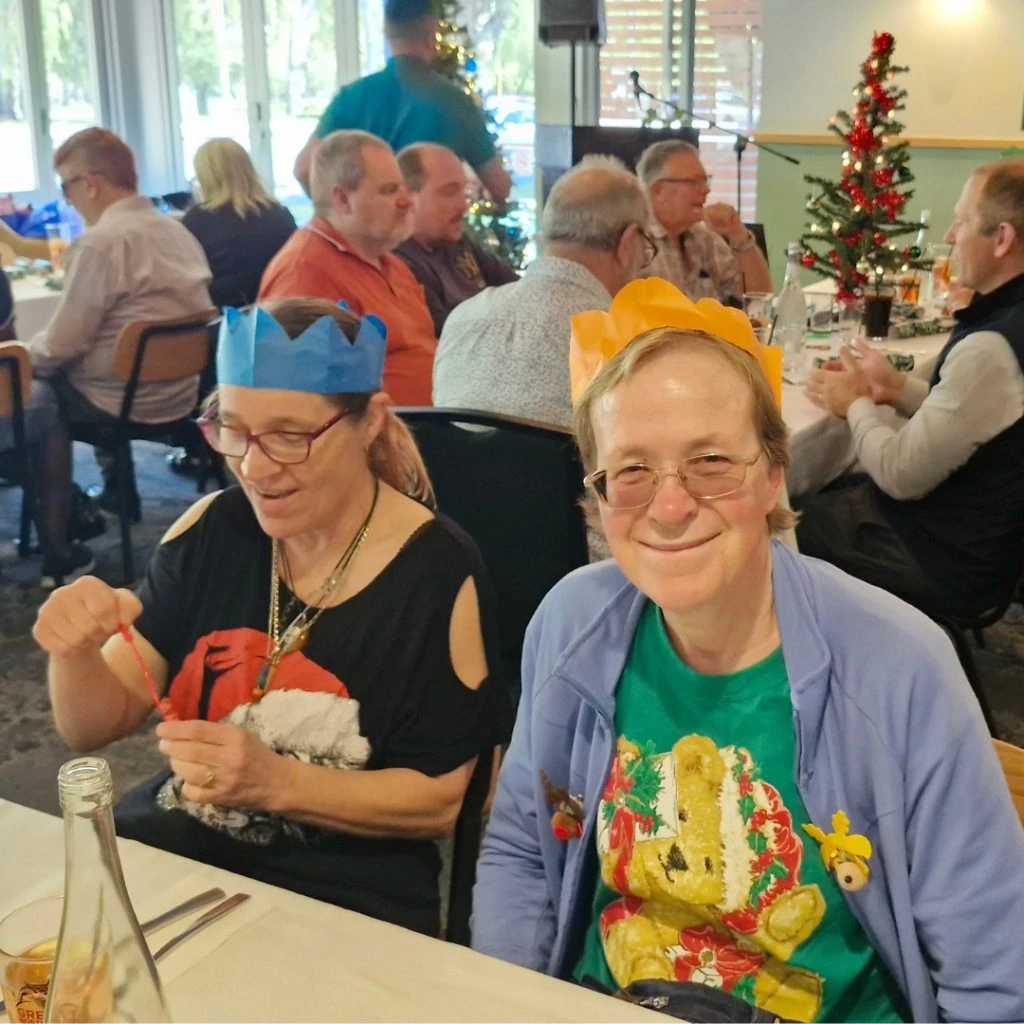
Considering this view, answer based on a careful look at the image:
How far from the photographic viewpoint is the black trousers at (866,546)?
8.70ft

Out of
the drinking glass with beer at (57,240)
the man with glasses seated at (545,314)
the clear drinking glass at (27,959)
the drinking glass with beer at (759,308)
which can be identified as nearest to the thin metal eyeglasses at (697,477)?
the clear drinking glass at (27,959)

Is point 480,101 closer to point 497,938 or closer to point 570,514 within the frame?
point 570,514

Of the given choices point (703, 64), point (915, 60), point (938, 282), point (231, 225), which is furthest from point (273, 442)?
point (703, 64)

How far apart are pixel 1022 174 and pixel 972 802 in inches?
81.0

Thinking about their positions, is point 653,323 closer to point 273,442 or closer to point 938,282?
point 273,442

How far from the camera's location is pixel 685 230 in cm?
424

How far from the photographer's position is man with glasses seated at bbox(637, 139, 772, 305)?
13.6 ft

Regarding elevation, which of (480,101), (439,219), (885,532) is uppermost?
(480,101)

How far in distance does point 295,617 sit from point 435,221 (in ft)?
8.21

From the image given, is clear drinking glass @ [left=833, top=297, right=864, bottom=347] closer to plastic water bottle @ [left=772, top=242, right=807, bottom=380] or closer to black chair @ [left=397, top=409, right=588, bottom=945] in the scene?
plastic water bottle @ [left=772, top=242, right=807, bottom=380]

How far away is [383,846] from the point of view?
4.89 feet

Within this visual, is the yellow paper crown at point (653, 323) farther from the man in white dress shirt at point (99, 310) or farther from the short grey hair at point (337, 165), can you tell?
the man in white dress shirt at point (99, 310)

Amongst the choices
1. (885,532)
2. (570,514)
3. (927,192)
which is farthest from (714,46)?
(570,514)

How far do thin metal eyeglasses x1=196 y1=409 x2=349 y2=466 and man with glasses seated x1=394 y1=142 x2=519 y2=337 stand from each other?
7.35 feet
